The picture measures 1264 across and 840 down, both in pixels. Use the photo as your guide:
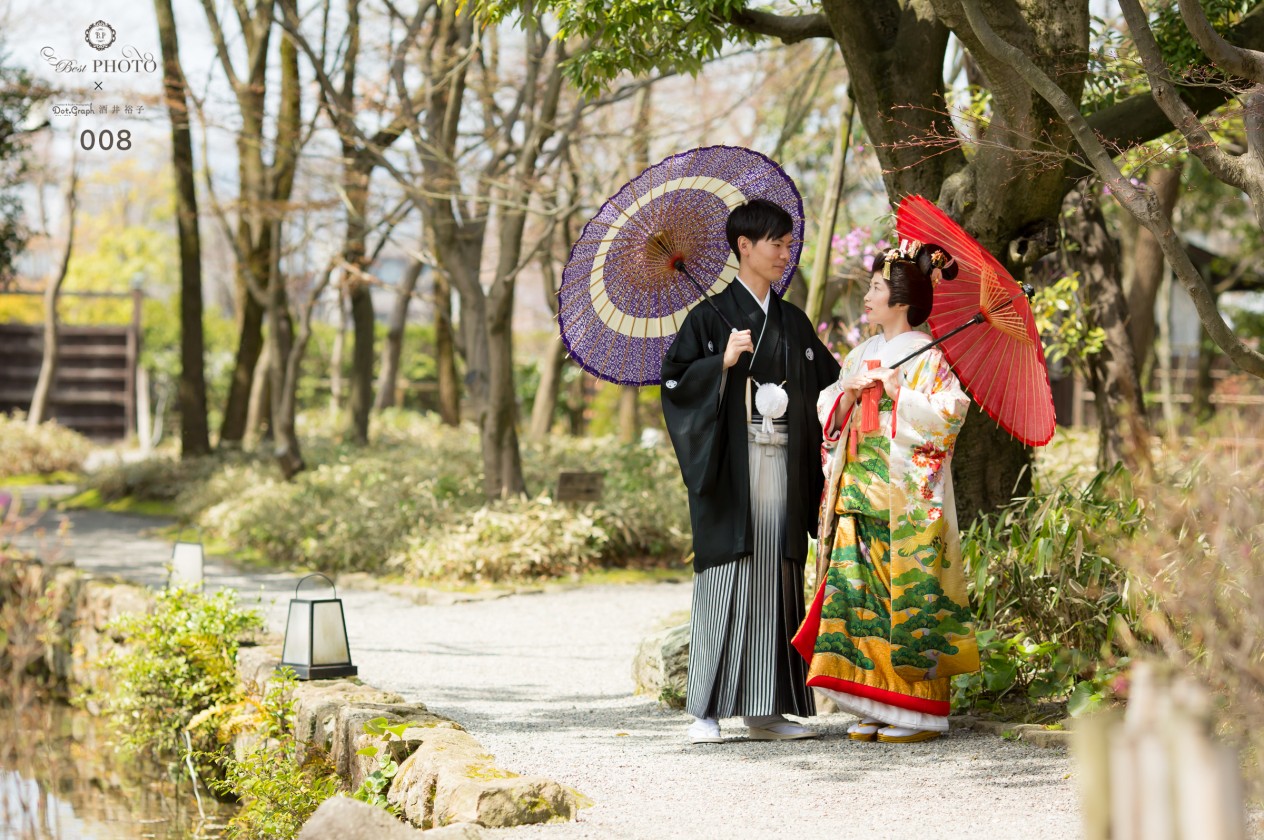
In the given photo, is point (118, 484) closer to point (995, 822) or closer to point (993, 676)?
point (993, 676)

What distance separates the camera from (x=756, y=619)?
4.08 m

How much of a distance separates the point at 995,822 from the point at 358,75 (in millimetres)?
10999

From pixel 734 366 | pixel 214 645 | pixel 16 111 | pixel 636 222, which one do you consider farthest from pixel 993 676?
pixel 16 111

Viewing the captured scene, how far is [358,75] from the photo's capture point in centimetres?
1251

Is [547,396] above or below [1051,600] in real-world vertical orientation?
above

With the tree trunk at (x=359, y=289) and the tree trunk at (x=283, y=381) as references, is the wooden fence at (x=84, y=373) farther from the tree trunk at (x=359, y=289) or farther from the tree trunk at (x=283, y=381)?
the tree trunk at (x=283, y=381)

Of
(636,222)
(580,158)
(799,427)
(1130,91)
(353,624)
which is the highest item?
(580,158)

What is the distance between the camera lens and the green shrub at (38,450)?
647 inches

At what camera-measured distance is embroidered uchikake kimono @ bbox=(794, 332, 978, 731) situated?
389 cm

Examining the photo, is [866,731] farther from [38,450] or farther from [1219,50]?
[38,450]

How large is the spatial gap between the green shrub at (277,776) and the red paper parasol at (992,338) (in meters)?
2.42

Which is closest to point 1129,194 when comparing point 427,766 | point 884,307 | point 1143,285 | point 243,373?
point 884,307

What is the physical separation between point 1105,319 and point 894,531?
500 centimetres

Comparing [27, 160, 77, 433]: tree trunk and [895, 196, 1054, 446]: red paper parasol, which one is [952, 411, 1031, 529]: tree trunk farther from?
[27, 160, 77, 433]: tree trunk
